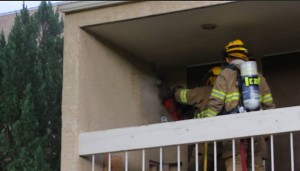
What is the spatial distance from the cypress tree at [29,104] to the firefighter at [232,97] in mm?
2113

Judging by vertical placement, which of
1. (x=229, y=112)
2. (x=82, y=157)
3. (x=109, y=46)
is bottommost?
(x=82, y=157)

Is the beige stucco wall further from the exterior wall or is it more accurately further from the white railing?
the exterior wall

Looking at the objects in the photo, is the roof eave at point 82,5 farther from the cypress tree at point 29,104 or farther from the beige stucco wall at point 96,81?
the cypress tree at point 29,104

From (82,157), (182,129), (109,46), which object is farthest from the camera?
(109,46)

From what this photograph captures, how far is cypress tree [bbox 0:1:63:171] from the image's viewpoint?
7.23 meters

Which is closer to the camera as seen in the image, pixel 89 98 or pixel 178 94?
pixel 89 98

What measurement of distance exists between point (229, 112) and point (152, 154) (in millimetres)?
1725

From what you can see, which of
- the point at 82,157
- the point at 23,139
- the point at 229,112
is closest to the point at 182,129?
the point at 229,112

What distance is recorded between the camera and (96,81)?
22.5ft

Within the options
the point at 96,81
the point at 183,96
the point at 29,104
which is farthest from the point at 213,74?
the point at 29,104

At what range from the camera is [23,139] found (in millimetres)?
7266

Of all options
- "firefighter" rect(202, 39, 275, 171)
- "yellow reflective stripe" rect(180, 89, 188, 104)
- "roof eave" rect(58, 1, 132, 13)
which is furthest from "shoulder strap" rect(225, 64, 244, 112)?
"roof eave" rect(58, 1, 132, 13)

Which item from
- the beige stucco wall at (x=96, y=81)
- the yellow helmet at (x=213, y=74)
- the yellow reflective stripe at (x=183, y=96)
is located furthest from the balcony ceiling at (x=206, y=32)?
the yellow reflective stripe at (x=183, y=96)

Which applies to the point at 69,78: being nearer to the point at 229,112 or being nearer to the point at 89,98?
the point at 89,98
